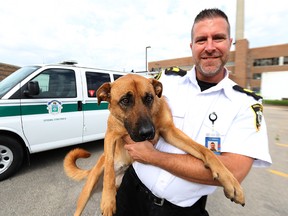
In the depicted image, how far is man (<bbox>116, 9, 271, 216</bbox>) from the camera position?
1479 mm

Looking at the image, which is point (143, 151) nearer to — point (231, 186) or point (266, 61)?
point (231, 186)

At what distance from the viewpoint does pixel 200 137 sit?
169 centimetres

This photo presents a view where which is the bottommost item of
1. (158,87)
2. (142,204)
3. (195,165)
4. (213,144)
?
(142,204)

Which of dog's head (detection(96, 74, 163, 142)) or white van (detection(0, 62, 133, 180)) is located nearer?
dog's head (detection(96, 74, 163, 142))

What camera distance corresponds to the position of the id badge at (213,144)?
1598 mm

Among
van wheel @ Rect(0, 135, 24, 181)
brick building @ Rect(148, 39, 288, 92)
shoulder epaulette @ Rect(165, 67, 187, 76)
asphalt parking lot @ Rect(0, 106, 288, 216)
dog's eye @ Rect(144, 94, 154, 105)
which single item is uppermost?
brick building @ Rect(148, 39, 288, 92)

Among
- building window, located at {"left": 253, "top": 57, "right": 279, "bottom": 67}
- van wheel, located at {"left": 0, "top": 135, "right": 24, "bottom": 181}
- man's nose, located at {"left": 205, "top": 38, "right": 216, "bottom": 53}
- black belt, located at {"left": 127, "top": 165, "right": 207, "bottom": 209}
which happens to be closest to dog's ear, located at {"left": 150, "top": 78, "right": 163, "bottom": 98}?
man's nose, located at {"left": 205, "top": 38, "right": 216, "bottom": 53}

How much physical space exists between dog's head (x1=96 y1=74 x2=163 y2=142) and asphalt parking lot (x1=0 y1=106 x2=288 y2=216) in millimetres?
986

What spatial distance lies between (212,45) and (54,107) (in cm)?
357

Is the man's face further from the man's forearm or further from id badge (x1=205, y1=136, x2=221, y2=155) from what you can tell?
the man's forearm

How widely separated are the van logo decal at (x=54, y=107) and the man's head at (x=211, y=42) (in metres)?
3.40

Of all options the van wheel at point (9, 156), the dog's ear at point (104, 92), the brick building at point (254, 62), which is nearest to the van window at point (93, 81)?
the van wheel at point (9, 156)

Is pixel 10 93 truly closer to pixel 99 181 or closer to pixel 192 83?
pixel 99 181

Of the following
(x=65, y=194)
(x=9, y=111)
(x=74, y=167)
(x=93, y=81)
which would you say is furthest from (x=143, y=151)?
(x=93, y=81)
